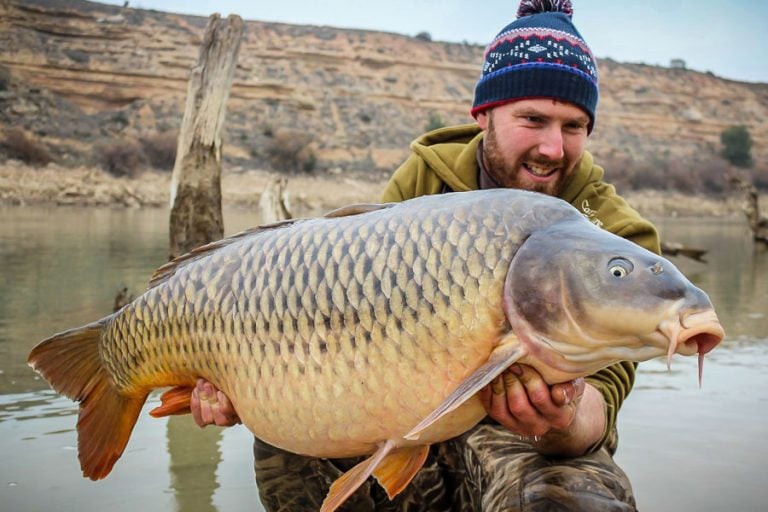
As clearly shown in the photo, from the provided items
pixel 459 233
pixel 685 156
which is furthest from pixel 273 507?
pixel 685 156

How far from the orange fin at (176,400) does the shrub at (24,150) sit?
16.5 m

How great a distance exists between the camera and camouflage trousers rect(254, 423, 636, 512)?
5.55 feet

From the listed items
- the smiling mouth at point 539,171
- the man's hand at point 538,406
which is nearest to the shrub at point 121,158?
the smiling mouth at point 539,171

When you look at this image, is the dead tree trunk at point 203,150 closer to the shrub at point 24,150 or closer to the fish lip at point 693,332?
the fish lip at point 693,332

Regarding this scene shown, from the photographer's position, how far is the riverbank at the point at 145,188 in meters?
15.3

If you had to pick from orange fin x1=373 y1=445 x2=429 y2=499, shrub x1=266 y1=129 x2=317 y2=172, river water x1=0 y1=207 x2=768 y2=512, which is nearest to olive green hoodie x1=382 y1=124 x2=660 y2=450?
orange fin x1=373 y1=445 x2=429 y2=499

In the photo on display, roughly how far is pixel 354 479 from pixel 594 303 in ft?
1.74

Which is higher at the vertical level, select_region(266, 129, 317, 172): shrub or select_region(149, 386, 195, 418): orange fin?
select_region(266, 129, 317, 172): shrub

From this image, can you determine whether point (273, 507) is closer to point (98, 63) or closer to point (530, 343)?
point (530, 343)

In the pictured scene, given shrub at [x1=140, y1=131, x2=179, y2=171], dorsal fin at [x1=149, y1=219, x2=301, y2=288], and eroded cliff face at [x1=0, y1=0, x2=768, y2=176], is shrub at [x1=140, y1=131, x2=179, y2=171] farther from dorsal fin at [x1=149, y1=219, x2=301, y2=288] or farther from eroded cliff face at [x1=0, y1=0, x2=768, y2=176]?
dorsal fin at [x1=149, y1=219, x2=301, y2=288]

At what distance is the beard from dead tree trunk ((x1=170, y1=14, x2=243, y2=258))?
324cm

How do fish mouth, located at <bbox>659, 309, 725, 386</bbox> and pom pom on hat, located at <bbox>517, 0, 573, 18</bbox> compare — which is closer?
fish mouth, located at <bbox>659, 309, 725, 386</bbox>

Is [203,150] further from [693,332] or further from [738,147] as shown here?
[738,147]

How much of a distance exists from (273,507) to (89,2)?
28.0 m
